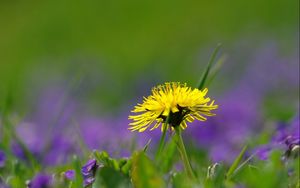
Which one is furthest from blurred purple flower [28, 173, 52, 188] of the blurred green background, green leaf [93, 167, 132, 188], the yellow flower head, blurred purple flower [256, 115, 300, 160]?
the blurred green background

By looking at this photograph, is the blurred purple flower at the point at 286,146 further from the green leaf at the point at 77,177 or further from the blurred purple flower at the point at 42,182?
the blurred purple flower at the point at 42,182

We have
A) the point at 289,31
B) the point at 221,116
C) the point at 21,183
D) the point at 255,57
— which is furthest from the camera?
the point at 289,31

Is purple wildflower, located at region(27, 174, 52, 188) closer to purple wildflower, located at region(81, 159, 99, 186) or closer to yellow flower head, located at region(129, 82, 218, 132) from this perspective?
purple wildflower, located at region(81, 159, 99, 186)

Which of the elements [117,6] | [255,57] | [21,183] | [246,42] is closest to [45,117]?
[255,57]

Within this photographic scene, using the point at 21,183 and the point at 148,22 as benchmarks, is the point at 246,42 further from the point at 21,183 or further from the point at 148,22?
the point at 21,183

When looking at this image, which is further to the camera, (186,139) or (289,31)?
(289,31)

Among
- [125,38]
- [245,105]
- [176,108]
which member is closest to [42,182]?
[176,108]
